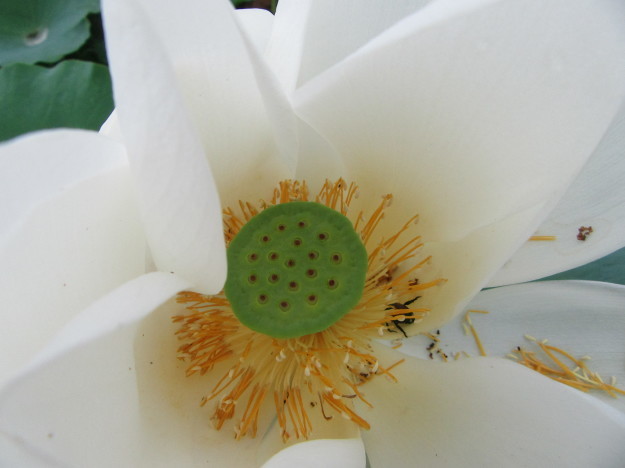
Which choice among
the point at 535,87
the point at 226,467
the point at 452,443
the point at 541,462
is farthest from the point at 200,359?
the point at 535,87

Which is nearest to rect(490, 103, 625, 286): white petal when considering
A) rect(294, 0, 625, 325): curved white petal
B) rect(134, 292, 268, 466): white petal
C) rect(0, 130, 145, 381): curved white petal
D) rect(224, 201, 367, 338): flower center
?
rect(294, 0, 625, 325): curved white petal

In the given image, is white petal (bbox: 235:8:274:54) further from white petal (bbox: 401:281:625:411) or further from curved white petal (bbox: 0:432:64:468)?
curved white petal (bbox: 0:432:64:468)

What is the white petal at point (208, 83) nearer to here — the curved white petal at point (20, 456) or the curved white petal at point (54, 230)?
the curved white petal at point (54, 230)

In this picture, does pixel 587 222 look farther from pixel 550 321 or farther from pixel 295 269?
pixel 295 269

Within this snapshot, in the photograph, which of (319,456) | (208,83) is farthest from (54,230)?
(319,456)

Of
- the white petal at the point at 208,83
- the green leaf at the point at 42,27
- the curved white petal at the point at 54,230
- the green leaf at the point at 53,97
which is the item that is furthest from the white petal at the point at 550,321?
the green leaf at the point at 42,27
